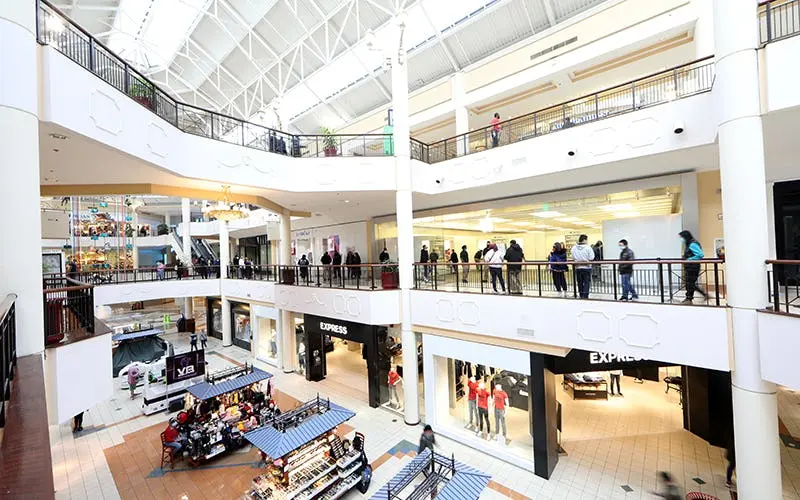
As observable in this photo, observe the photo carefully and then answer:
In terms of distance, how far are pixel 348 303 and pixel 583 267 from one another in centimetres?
708

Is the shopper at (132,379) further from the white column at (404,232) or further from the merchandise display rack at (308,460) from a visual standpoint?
the white column at (404,232)

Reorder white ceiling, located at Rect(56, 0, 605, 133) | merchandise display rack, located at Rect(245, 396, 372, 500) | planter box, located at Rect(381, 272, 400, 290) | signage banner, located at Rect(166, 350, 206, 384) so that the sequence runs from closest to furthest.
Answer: merchandise display rack, located at Rect(245, 396, 372, 500)
planter box, located at Rect(381, 272, 400, 290)
signage banner, located at Rect(166, 350, 206, 384)
white ceiling, located at Rect(56, 0, 605, 133)

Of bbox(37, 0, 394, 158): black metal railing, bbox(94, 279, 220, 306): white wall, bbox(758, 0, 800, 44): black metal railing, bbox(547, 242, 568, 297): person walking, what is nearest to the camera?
bbox(37, 0, 394, 158): black metal railing

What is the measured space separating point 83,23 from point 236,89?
6.97 meters

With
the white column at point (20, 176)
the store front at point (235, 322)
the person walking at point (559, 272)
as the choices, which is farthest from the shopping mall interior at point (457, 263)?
the store front at point (235, 322)

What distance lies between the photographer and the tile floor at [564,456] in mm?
7633

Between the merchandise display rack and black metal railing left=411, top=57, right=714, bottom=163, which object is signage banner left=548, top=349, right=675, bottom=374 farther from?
black metal railing left=411, top=57, right=714, bottom=163

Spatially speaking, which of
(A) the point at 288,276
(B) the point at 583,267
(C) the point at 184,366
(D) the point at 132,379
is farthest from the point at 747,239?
(D) the point at 132,379

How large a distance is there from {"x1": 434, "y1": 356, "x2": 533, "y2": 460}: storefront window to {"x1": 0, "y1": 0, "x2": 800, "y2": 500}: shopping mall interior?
12 centimetres

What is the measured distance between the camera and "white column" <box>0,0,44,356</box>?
12.3 ft

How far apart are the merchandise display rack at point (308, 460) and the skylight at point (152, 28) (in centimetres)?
1658

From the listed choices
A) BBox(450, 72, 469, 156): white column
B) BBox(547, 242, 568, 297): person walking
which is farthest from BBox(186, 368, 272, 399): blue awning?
BBox(450, 72, 469, 156): white column

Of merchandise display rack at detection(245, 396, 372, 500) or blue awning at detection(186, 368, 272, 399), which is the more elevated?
blue awning at detection(186, 368, 272, 399)

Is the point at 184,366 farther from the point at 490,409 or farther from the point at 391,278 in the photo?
the point at 490,409
